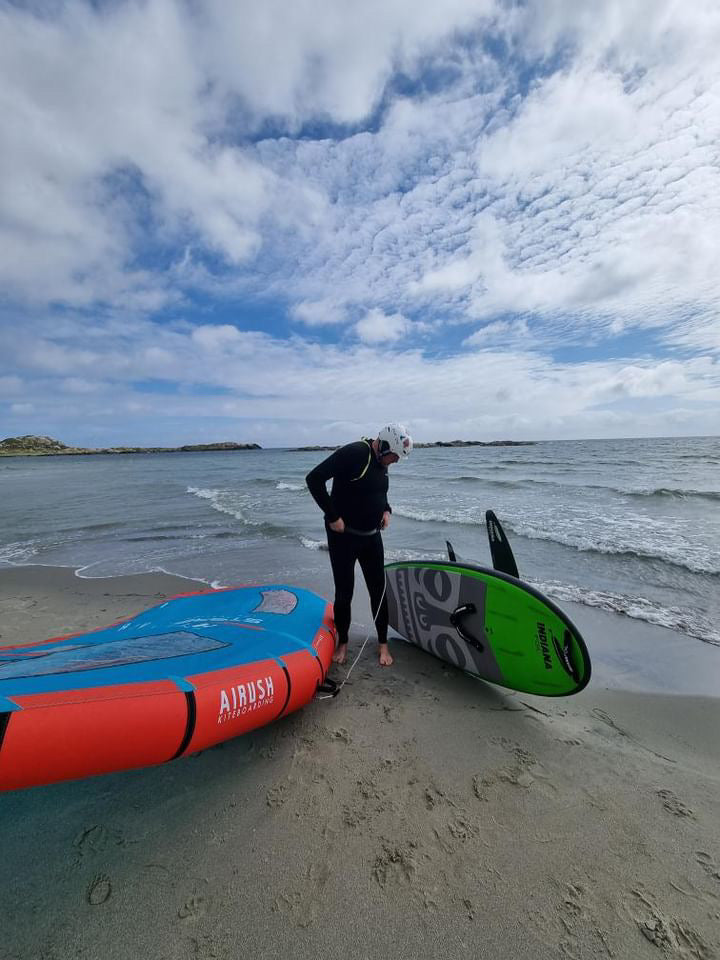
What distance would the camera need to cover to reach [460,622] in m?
3.88

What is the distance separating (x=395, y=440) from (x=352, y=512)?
828 mm

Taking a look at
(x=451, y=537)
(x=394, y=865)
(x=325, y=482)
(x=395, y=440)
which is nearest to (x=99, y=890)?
(x=394, y=865)

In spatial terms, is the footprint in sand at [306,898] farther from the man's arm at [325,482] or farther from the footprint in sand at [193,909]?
the man's arm at [325,482]

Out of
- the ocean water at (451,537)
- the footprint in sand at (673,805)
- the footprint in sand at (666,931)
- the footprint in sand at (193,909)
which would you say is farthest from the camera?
the ocean water at (451,537)

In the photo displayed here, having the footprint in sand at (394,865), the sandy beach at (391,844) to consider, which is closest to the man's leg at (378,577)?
the sandy beach at (391,844)

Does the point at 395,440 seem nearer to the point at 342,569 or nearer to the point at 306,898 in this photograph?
the point at 342,569

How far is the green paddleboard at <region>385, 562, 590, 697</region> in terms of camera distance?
3.15 metres

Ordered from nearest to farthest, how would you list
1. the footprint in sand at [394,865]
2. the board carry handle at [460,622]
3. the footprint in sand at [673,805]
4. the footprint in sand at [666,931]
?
the footprint in sand at [666,931] → the footprint in sand at [394,865] → the footprint in sand at [673,805] → the board carry handle at [460,622]

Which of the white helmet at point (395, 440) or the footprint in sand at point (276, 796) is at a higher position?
the white helmet at point (395, 440)

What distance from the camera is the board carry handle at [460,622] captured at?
12.3 ft

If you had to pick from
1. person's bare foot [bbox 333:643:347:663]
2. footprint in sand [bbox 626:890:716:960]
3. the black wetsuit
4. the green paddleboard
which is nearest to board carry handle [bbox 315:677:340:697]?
person's bare foot [bbox 333:643:347:663]

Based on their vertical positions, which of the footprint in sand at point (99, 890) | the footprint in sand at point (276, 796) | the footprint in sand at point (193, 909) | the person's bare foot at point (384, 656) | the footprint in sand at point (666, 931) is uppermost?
the footprint in sand at point (99, 890)

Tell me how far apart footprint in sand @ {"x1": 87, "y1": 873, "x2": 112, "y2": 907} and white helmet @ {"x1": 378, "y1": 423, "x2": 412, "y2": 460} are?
3377mm

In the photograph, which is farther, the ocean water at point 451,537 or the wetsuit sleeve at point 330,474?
the ocean water at point 451,537
